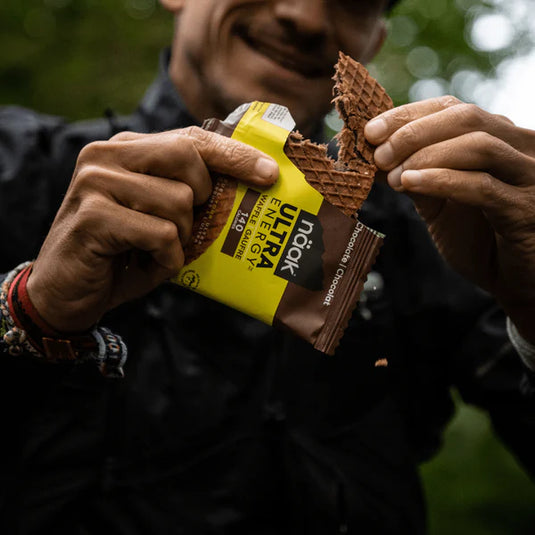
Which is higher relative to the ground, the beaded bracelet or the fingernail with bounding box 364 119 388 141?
the fingernail with bounding box 364 119 388 141

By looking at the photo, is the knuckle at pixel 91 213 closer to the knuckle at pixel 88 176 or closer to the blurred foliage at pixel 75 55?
the knuckle at pixel 88 176

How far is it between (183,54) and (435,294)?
5.01ft

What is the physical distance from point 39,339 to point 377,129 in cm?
103

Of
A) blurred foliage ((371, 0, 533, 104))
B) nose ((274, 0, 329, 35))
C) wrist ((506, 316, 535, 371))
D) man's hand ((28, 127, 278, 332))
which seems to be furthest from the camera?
blurred foliage ((371, 0, 533, 104))

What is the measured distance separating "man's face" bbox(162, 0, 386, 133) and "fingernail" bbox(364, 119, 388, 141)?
0.77 meters

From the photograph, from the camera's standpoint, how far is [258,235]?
4.13 ft

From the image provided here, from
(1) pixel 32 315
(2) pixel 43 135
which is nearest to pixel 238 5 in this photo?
(2) pixel 43 135

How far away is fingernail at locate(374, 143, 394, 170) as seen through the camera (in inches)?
50.4

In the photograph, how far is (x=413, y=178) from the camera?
1.25 m

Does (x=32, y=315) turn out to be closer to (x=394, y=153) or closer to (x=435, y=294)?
(x=394, y=153)

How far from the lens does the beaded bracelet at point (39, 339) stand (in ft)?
4.32

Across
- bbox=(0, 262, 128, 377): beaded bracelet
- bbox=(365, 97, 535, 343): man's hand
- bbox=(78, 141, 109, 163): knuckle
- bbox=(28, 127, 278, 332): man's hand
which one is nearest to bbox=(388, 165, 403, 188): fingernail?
bbox=(365, 97, 535, 343): man's hand

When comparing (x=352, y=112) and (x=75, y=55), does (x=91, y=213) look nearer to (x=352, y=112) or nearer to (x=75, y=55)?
→ (x=352, y=112)

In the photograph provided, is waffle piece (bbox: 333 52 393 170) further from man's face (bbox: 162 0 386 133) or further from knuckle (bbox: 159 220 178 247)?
man's face (bbox: 162 0 386 133)
